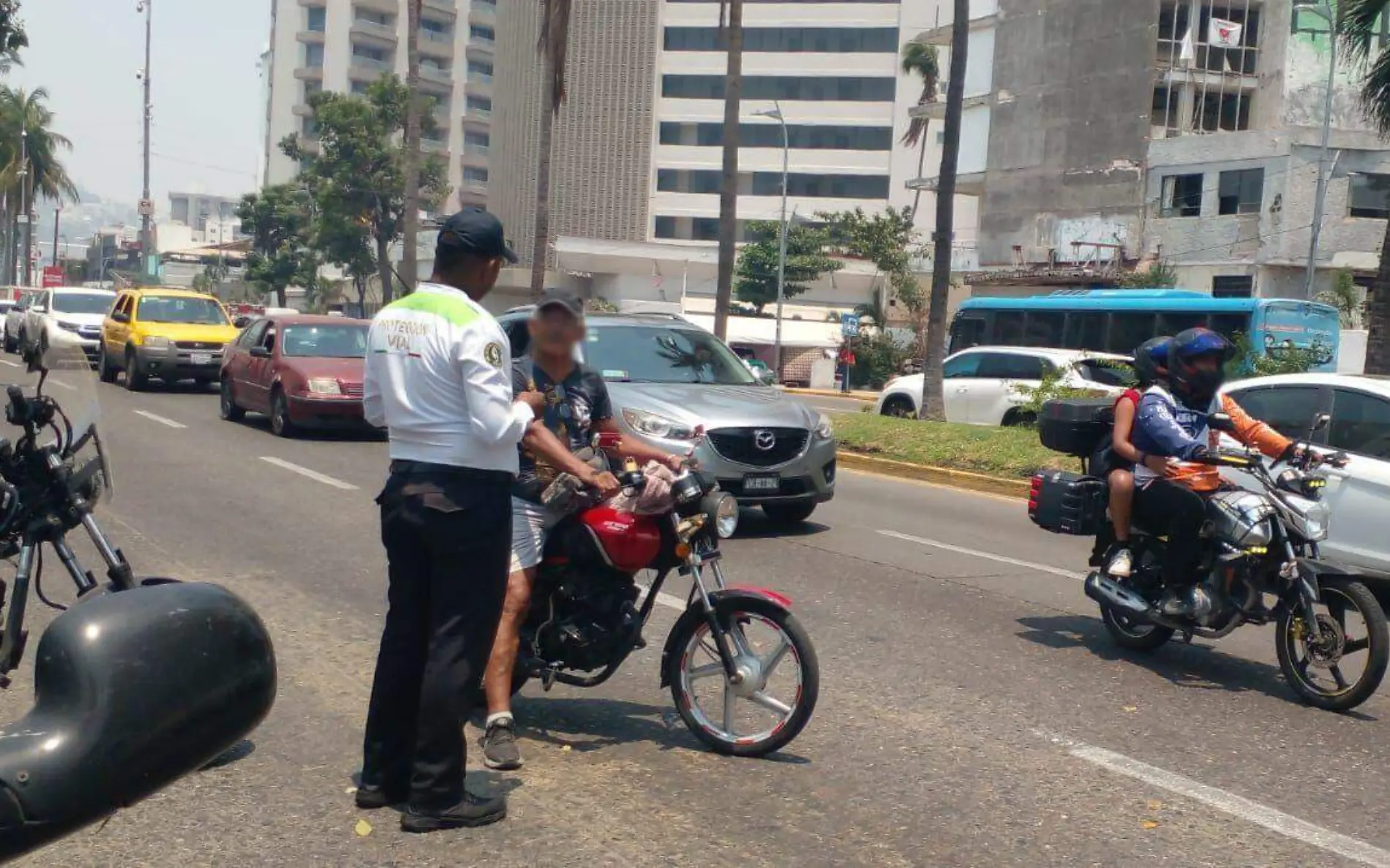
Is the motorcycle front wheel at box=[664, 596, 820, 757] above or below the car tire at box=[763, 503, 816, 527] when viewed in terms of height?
above

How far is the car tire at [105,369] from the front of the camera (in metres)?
26.0

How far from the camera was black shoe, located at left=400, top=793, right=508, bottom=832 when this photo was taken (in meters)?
4.63

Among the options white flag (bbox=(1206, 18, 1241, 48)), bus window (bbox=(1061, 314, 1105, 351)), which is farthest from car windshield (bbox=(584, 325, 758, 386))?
white flag (bbox=(1206, 18, 1241, 48))

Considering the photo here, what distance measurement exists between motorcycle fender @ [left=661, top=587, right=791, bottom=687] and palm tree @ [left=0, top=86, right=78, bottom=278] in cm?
8384

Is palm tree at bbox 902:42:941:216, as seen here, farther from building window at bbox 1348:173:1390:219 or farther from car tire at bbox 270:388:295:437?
car tire at bbox 270:388:295:437

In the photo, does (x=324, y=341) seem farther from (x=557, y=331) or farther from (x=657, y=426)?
(x=557, y=331)

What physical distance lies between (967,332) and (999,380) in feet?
34.8

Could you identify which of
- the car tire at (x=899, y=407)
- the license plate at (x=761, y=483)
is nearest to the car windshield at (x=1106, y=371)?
the car tire at (x=899, y=407)

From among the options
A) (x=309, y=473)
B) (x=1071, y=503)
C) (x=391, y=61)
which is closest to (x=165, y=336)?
(x=309, y=473)

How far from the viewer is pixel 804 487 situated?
11.4 metres

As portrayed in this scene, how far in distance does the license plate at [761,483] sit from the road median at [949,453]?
4.35m

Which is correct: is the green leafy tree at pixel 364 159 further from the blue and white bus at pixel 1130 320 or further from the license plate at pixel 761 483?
the license plate at pixel 761 483

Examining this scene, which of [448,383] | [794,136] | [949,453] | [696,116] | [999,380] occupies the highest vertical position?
[696,116]

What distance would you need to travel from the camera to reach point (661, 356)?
12.3 meters
